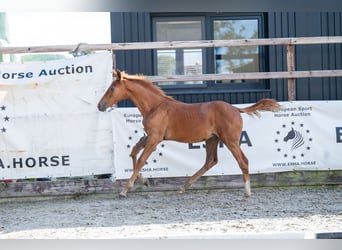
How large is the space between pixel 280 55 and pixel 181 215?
15.8 feet

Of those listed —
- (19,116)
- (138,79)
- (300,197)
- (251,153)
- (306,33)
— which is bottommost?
(300,197)

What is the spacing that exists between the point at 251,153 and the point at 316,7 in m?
5.23

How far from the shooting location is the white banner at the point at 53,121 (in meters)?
7.35

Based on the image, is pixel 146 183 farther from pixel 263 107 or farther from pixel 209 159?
pixel 263 107

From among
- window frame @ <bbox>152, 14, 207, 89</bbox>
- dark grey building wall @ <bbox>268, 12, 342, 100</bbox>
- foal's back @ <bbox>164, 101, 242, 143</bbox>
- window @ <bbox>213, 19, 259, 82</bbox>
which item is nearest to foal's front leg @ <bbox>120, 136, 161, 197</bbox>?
foal's back @ <bbox>164, 101, 242, 143</bbox>

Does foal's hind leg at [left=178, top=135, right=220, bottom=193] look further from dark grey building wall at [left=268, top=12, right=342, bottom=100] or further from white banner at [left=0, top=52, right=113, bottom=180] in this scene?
dark grey building wall at [left=268, top=12, right=342, bottom=100]

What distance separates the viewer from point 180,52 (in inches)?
380

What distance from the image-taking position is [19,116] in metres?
7.36

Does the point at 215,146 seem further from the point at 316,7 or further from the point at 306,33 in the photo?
the point at 316,7

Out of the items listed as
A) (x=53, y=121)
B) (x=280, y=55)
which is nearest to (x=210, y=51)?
(x=280, y=55)

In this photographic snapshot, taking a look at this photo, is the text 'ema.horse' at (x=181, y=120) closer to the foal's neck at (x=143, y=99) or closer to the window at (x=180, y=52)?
the foal's neck at (x=143, y=99)

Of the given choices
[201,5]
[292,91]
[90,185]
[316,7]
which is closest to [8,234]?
[90,185]

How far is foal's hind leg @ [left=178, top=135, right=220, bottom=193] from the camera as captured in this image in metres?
7.22

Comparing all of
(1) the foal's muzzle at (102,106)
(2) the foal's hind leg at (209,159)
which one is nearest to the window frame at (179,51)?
(2) the foal's hind leg at (209,159)
